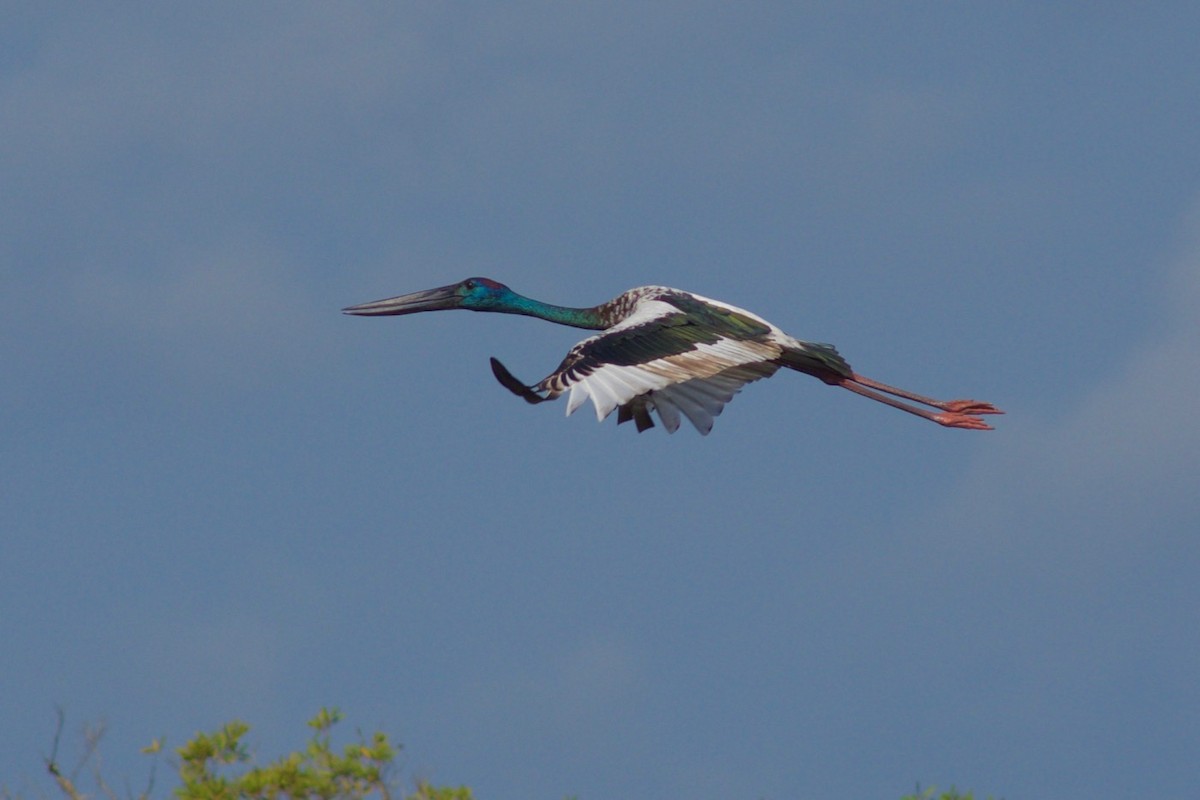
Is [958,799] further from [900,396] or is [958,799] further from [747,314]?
[900,396]

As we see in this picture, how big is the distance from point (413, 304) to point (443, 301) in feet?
1.05

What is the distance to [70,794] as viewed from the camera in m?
7.74

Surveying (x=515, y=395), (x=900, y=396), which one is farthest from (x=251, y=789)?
(x=900, y=396)

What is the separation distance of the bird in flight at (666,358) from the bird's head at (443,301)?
0.01 metres

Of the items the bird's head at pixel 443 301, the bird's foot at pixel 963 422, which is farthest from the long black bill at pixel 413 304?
the bird's foot at pixel 963 422

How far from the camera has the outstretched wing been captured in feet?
39.3

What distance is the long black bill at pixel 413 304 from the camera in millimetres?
17938

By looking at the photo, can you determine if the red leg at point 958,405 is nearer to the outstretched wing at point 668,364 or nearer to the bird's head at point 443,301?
the outstretched wing at point 668,364

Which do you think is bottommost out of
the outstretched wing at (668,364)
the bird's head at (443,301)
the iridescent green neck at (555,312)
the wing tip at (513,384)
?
the wing tip at (513,384)

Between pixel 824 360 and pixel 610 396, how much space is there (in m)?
3.97

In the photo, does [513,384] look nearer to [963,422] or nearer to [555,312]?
[555,312]

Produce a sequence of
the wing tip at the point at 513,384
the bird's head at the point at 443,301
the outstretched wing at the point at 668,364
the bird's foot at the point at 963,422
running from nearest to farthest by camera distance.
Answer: the wing tip at the point at 513,384, the outstretched wing at the point at 668,364, the bird's foot at the point at 963,422, the bird's head at the point at 443,301

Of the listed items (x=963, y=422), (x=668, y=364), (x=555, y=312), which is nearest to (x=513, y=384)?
(x=668, y=364)

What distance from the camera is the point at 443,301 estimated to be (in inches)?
708
